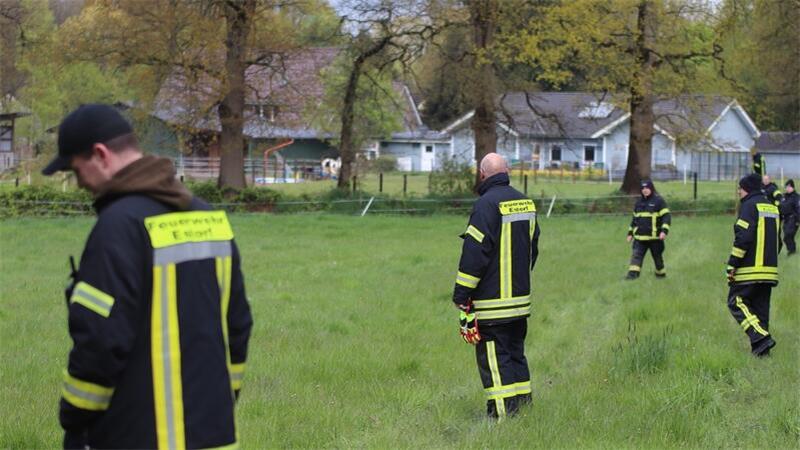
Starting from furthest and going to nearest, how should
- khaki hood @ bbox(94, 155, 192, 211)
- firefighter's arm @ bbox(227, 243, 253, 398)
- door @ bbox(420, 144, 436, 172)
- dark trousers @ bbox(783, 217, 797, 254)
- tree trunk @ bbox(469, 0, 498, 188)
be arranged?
1. door @ bbox(420, 144, 436, 172)
2. tree trunk @ bbox(469, 0, 498, 188)
3. dark trousers @ bbox(783, 217, 797, 254)
4. firefighter's arm @ bbox(227, 243, 253, 398)
5. khaki hood @ bbox(94, 155, 192, 211)

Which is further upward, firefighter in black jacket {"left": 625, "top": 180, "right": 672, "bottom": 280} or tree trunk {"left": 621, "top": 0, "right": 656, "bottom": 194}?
tree trunk {"left": 621, "top": 0, "right": 656, "bottom": 194}

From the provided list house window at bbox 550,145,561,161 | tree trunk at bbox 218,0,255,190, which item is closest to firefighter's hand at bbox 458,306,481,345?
tree trunk at bbox 218,0,255,190

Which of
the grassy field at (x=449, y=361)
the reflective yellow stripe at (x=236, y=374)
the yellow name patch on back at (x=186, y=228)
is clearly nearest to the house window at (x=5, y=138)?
the grassy field at (x=449, y=361)

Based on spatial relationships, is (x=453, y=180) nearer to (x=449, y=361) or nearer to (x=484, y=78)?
(x=484, y=78)

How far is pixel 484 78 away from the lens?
34969 mm

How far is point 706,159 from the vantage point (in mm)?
72188

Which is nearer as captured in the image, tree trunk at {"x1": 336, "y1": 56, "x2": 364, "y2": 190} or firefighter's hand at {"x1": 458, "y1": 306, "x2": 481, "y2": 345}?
firefighter's hand at {"x1": 458, "y1": 306, "x2": 481, "y2": 345}

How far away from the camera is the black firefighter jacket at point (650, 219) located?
18.2 meters

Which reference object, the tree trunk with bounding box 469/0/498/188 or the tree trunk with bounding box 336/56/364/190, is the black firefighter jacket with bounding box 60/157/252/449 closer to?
the tree trunk with bounding box 469/0/498/188

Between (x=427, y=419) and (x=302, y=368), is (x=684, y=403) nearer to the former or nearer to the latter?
(x=427, y=419)

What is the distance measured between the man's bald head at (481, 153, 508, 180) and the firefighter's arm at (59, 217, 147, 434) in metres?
4.71

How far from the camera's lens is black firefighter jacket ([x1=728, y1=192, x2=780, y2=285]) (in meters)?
10.9

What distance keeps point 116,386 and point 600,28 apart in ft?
108

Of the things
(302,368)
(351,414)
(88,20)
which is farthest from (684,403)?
(88,20)
